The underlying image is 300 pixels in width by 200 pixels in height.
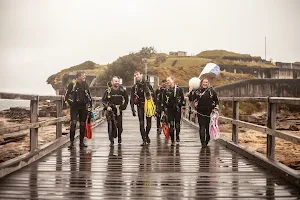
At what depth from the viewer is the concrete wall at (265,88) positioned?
136ft

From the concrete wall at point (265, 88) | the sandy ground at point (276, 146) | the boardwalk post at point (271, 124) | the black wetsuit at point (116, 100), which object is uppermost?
the concrete wall at point (265, 88)

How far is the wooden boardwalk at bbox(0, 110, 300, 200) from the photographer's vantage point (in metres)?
5.51

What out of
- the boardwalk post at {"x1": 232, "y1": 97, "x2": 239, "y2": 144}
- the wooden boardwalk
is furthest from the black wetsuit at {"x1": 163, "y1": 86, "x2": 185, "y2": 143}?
the wooden boardwalk

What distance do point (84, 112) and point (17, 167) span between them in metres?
3.32

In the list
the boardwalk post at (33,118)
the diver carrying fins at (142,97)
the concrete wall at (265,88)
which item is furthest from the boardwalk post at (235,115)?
the concrete wall at (265,88)

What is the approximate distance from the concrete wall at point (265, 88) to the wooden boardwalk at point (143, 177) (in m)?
33.0

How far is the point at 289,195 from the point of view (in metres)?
5.41

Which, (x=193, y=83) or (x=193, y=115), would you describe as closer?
(x=193, y=83)

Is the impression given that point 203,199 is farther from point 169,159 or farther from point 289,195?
point 169,159

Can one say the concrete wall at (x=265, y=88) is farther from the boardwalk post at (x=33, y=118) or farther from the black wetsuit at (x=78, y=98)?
the boardwalk post at (x=33, y=118)

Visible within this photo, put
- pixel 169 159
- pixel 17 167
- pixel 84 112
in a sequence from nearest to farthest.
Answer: pixel 17 167
pixel 169 159
pixel 84 112

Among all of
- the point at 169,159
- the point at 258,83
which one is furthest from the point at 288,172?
the point at 258,83

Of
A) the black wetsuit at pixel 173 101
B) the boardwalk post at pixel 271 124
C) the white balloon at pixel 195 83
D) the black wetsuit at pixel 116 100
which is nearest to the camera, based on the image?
the boardwalk post at pixel 271 124

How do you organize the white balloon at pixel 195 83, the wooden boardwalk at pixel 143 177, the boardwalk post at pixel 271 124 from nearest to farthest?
the wooden boardwalk at pixel 143 177 → the boardwalk post at pixel 271 124 → the white balloon at pixel 195 83
